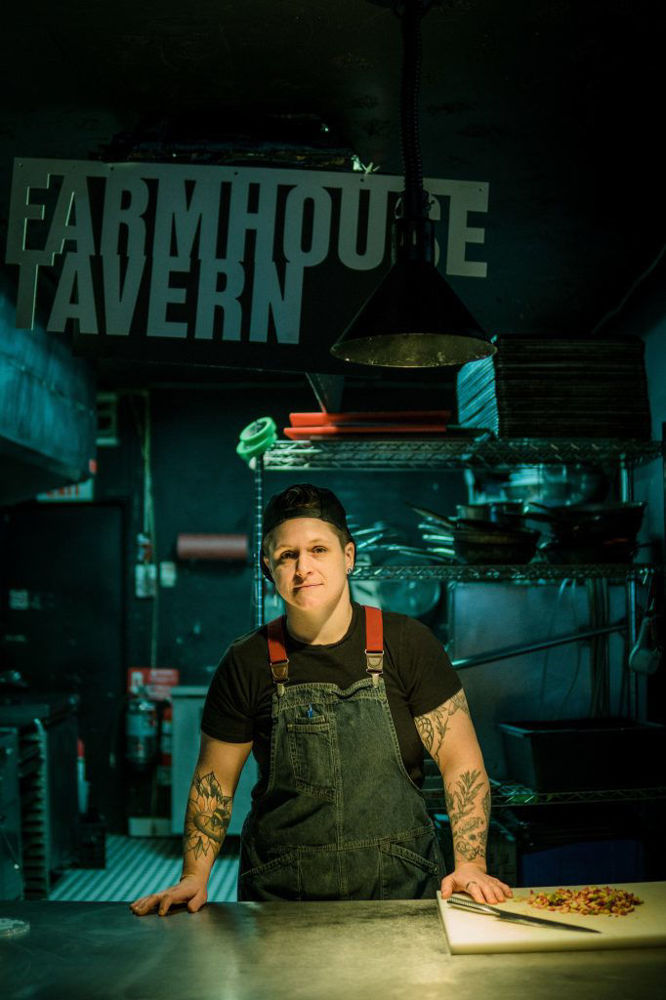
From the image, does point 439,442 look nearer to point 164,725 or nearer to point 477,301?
point 477,301

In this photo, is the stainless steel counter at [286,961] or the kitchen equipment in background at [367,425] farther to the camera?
the kitchen equipment in background at [367,425]

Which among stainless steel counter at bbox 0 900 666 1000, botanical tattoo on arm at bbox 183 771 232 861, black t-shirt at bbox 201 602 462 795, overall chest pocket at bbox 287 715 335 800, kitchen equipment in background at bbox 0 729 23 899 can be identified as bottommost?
kitchen equipment in background at bbox 0 729 23 899

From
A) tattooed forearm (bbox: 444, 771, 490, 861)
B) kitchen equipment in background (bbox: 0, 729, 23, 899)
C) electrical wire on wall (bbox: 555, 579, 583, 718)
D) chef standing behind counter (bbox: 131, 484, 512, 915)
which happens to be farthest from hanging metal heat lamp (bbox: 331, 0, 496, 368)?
kitchen equipment in background (bbox: 0, 729, 23, 899)

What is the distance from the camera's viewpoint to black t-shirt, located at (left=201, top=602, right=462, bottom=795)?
8.38 feet

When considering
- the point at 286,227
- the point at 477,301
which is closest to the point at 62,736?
the point at 477,301

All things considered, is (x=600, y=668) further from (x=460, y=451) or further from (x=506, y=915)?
(x=506, y=915)

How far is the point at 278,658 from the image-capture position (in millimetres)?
2584

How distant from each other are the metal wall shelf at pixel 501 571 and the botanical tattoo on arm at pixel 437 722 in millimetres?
1195

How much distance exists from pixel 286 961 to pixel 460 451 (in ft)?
8.35

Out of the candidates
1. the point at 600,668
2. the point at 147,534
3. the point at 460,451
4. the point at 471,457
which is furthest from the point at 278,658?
the point at 147,534

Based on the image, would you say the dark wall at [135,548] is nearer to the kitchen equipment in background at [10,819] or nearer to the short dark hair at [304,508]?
the kitchen equipment in background at [10,819]

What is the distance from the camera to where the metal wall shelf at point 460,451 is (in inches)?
153

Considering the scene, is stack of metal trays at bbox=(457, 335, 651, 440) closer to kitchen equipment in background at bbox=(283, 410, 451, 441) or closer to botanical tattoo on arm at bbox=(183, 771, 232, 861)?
kitchen equipment in background at bbox=(283, 410, 451, 441)

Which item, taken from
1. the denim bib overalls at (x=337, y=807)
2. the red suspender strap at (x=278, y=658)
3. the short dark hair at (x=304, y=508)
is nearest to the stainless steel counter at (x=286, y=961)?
the denim bib overalls at (x=337, y=807)
